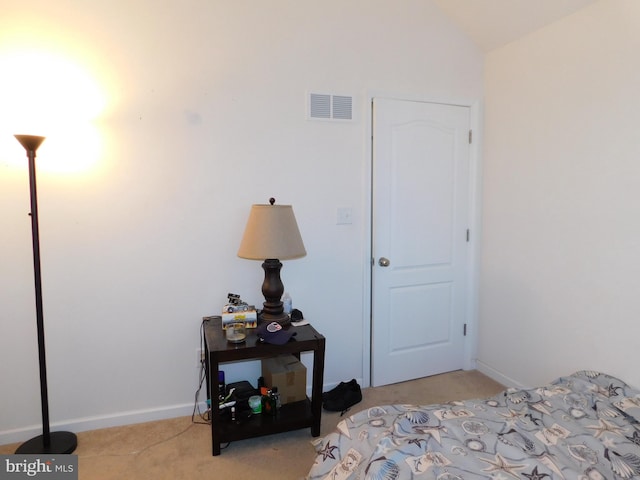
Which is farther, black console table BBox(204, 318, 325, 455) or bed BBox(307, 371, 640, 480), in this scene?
black console table BBox(204, 318, 325, 455)

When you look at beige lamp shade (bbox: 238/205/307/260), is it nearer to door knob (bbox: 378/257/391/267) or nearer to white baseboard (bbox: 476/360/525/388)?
door knob (bbox: 378/257/391/267)

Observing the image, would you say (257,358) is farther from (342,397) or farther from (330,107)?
(330,107)

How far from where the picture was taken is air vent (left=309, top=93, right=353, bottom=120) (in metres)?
2.61

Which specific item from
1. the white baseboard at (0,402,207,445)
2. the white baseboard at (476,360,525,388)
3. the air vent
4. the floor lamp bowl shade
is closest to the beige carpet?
the white baseboard at (0,402,207,445)

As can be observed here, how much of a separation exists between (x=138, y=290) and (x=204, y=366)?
0.61 metres

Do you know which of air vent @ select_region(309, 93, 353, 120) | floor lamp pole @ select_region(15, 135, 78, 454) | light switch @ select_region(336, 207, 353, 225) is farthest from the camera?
light switch @ select_region(336, 207, 353, 225)

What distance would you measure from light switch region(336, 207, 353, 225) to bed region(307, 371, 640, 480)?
127 cm

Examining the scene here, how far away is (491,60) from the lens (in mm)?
2965

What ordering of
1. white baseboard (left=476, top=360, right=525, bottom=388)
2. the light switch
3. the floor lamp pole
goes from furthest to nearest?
white baseboard (left=476, top=360, right=525, bottom=388) < the light switch < the floor lamp pole

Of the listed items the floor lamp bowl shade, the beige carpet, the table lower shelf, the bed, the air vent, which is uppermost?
the air vent

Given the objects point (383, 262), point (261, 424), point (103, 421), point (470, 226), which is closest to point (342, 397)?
point (261, 424)

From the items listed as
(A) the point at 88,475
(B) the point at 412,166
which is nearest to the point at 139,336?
(A) the point at 88,475

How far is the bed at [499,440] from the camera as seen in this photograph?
1.41 metres

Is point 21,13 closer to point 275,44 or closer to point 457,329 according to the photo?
point 275,44
